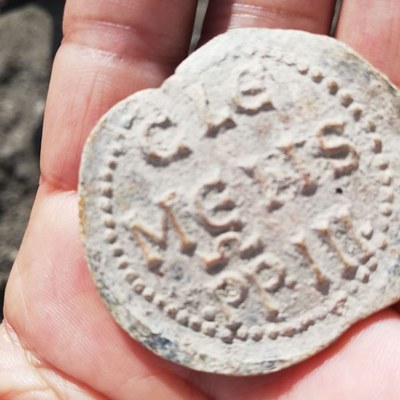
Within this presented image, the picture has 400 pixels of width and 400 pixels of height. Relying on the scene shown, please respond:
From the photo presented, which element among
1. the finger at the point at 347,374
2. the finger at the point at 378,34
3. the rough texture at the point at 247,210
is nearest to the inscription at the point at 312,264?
the rough texture at the point at 247,210

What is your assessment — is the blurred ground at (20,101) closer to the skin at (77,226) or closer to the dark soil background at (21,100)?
the dark soil background at (21,100)

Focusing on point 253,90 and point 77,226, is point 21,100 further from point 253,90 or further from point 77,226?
point 253,90

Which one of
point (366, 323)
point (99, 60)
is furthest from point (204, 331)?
point (99, 60)

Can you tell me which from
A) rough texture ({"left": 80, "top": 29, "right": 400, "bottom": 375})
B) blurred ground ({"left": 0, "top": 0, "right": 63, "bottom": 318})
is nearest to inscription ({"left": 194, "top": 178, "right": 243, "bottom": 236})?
rough texture ({"left": 80, "top": 29, "right": 400, "bottom": 375})

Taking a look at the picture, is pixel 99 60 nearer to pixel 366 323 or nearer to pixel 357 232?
pixel 357 232

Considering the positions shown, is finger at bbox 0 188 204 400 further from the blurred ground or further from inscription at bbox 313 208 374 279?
the blurred ground

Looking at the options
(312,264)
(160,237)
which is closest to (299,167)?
(312,264)
